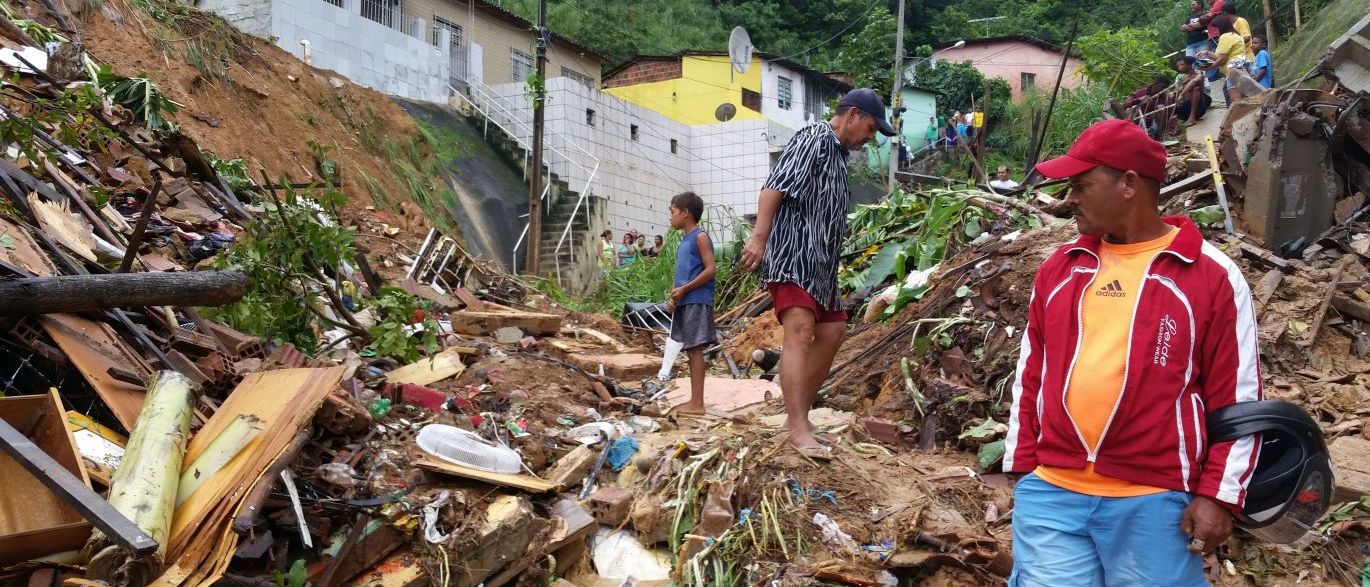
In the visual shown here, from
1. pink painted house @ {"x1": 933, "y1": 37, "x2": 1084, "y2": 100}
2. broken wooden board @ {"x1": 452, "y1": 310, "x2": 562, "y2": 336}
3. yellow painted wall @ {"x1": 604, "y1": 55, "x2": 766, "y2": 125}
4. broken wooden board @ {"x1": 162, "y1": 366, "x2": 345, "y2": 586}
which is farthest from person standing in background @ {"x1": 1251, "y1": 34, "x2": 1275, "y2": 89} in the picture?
pink painted house @ {"x1": 933, "y1": 37, "x2": 1084, "y2": 100}

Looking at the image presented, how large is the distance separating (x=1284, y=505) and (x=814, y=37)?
124 feet

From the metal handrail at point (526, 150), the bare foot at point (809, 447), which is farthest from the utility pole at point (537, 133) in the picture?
the bare foot at point (809, 447)

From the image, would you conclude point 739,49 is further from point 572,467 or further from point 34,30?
point 572,467

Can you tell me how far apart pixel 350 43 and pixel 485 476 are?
15024mm

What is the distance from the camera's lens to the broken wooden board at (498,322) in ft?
24.6

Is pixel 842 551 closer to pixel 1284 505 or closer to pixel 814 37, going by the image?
pixel 1284 505

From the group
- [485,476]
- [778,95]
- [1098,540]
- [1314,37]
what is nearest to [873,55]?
[778,95]

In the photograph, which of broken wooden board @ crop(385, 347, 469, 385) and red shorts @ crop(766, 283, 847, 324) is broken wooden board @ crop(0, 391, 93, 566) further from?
red shorts @ crop(766, 283, 847, 324)

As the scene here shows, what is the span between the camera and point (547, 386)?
18.3ft

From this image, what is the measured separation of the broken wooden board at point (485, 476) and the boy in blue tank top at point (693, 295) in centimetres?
174

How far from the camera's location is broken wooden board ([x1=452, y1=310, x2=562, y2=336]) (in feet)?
24.6

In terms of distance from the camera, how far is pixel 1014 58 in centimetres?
3822

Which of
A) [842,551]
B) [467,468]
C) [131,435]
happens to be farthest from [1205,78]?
[131,435]

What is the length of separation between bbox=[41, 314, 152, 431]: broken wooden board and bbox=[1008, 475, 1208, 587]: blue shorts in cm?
297
